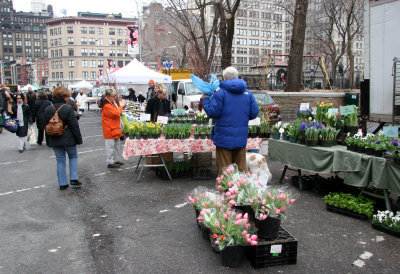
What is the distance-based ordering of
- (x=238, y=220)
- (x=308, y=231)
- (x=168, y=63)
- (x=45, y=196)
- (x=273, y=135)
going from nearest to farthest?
(x=238, y=220)
(x=308, y=231)
(x=45, y=196)
(x=273, y=135)
(x=168, y=63)

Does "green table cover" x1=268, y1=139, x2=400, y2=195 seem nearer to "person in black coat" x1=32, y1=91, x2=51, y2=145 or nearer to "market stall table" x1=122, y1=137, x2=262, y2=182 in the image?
"market stall table" x1=122, y1=137, x2=262, y2=182

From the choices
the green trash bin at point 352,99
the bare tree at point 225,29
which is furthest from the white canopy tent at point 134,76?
the green trash bin at point 352,99

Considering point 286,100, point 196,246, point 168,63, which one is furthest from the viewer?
point 168,63

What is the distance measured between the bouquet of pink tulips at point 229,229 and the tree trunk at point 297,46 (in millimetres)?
12684

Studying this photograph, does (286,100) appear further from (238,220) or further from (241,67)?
(241,67)

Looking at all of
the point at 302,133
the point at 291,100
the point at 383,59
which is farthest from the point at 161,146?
the point at 291,100

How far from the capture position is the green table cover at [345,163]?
189 inches

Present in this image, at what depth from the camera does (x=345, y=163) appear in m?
5.46

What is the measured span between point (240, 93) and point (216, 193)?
1752 mm

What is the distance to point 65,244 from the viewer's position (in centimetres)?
448

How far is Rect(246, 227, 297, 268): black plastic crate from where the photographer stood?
376cm

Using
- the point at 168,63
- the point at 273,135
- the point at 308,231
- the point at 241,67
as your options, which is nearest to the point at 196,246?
the point at 308,231

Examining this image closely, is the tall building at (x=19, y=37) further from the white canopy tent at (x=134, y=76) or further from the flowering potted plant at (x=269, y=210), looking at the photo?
the flowering potted plant at (x=269, y=210)

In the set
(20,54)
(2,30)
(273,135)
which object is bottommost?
(273,135)
